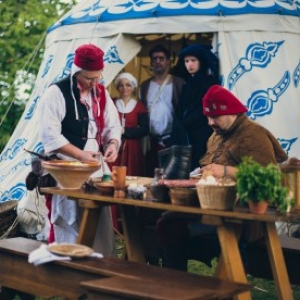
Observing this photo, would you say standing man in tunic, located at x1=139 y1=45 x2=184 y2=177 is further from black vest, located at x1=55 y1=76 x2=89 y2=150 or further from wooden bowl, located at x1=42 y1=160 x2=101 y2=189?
wooden bowl, located at x1=42 y1=160 x2=101 y2=189

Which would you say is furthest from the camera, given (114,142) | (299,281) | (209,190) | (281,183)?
(114,142)

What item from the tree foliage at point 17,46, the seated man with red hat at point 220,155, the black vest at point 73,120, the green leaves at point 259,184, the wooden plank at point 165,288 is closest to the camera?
the wooden plank at point 165,288

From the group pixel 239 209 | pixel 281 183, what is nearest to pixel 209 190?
pixel 239 209

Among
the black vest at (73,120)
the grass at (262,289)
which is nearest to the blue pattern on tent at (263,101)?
the grass at (262,289)

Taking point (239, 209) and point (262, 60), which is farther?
point (262, 60)

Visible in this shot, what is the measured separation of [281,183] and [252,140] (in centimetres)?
30

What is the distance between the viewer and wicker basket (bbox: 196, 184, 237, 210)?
478 centimetres

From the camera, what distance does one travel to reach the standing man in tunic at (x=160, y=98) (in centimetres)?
852

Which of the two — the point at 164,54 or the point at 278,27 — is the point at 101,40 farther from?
the point at 278,27

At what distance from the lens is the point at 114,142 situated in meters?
6.36

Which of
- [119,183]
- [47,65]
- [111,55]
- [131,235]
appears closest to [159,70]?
[111,55]

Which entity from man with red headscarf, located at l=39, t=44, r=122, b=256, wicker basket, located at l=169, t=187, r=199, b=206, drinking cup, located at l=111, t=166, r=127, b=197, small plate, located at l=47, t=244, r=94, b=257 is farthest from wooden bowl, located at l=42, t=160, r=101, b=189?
wicker basket, located at l=169, t=187, r=199, b=206

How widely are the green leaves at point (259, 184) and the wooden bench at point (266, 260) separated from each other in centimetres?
108

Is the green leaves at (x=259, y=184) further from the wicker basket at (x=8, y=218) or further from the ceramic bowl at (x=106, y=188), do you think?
the wicker basket at (x=8, y=218)
